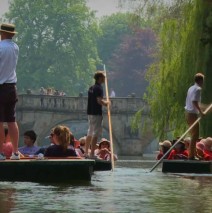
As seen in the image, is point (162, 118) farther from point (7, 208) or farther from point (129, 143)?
point (129, 143)

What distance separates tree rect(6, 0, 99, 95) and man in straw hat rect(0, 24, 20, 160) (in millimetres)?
78754

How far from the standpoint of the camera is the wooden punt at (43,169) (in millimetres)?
11438

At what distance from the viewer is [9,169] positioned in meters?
11.5

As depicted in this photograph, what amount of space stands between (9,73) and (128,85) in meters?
97.2

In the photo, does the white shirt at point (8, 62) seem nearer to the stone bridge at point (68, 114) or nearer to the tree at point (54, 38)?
the stone bridge at point (68, 114)

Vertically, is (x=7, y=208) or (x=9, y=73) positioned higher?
(x=9, y=73)

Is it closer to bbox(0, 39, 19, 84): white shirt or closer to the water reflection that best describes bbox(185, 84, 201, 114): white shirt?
bbox(0, 39, 19, 84): white shirt

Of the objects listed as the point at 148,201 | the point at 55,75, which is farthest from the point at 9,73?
the point at 55,75

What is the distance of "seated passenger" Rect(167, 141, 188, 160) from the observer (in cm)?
1669

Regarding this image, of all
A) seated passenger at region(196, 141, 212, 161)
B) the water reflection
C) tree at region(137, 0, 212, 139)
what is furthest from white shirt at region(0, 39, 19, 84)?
tree at region(137, 0, 212, 139)

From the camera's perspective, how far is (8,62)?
11.7 m

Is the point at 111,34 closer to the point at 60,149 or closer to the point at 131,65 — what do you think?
the point at 131,65

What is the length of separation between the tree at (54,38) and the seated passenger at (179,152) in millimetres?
73521

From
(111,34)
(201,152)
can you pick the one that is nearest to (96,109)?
(201,152)
